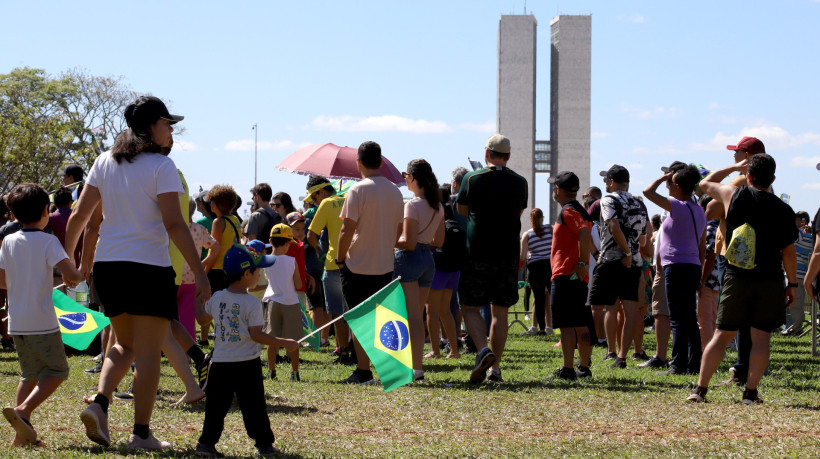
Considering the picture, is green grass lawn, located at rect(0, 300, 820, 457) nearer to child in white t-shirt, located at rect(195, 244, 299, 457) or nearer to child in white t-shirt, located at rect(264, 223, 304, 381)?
child in white t-shirt, located at rect(195, 244, 299, 457)

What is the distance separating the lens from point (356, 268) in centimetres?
786

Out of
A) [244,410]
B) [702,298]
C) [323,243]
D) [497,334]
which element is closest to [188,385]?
[244,410]

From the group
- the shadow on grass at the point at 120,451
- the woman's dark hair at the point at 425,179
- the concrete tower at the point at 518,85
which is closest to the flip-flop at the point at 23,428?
the shadow on grass at the point at 120,451

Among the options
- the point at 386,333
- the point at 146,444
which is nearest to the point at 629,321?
the point at 386,333

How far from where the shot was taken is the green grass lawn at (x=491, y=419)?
5.21 meters

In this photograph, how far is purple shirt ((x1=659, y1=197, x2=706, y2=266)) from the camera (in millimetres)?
8750

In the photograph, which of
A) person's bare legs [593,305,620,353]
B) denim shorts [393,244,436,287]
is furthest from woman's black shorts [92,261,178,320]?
person's bare legs [593,305,620,353]

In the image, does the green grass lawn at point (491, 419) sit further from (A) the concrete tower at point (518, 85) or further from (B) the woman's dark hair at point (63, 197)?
(A) the concrete tower at point (518, 85)

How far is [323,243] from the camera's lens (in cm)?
1056

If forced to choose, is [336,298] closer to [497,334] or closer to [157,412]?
[497,334]

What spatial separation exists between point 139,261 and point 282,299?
356 centimetres

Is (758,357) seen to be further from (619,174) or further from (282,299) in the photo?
(282,299)

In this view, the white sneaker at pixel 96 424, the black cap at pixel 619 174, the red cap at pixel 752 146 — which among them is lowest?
the white sneaker at pixel 96 424

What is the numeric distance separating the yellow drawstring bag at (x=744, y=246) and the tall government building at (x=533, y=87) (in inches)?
4681
